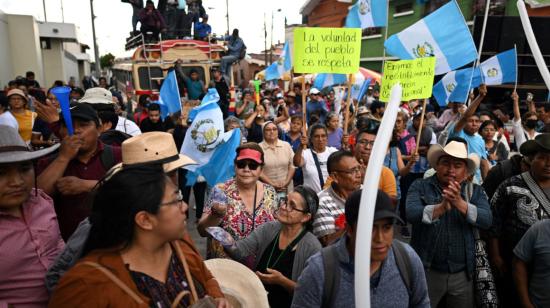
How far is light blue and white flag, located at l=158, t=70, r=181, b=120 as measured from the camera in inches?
257

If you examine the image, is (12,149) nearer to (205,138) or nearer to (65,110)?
(65,110)

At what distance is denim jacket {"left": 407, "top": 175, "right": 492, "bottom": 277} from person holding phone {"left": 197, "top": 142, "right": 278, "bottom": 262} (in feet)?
3.54

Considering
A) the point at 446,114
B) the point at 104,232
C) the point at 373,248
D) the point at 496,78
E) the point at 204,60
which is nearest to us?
the point at 104,232

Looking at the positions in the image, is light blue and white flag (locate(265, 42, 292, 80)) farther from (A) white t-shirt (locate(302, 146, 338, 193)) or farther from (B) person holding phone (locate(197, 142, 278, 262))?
(B) person holding phone (locate(197, 142, 278, 262))

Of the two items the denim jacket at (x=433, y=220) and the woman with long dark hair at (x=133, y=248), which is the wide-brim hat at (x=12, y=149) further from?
the denim jacket at (x=433, y=220)

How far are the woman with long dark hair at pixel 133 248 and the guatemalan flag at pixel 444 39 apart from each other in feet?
15.3

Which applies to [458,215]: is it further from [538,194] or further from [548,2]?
[548,2]

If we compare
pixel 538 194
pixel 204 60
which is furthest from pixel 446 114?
pixel 204 60

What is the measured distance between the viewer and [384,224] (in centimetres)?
194

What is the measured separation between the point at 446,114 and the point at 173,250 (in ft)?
25.2

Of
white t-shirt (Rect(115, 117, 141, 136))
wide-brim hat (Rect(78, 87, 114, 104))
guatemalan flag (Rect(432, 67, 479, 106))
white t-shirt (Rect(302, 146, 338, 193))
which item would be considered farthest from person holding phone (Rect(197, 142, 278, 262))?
guatemalan flag (Rect(432, 67, 479, 106))

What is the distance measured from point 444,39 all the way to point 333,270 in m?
4.30

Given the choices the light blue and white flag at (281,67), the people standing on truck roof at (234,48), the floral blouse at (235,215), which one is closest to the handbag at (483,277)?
the floral blouse at (235,215)

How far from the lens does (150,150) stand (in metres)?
2.51
